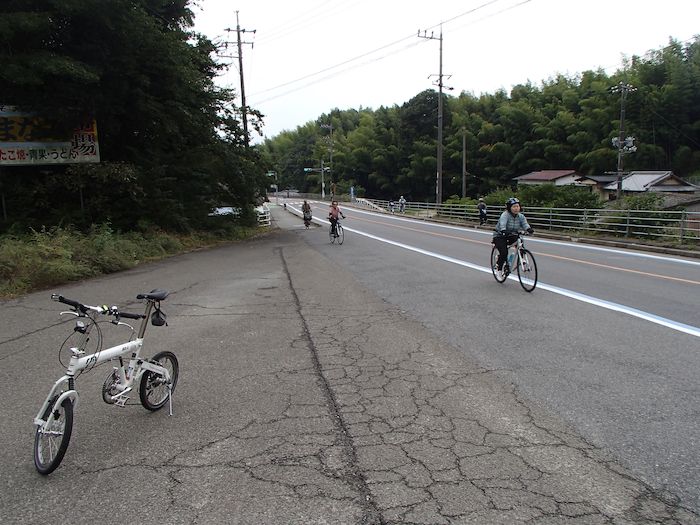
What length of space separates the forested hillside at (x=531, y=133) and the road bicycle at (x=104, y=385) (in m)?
22.9

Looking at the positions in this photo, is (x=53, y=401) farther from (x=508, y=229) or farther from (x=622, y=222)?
(x=622, y=222)

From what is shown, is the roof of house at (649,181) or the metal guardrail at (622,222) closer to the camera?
the metal guardrail at (622,222)

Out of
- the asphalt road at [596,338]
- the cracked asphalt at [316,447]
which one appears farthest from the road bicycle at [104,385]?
the asphalt road at [596,338]

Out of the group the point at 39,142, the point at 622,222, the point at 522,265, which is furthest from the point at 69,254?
the point at 622,222

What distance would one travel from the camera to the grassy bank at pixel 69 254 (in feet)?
35.2

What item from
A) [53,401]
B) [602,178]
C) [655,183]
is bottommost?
[53,401]

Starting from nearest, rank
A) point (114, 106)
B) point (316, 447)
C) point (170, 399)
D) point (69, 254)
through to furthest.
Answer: point (316, 447) → point (170, 399) → point (69, 254) → point (114, 106)

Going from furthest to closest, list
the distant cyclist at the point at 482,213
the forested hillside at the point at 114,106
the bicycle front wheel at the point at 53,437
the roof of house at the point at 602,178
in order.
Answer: the roof of house at the point at 602,178 → the distant cyclist at the point at 482,213 → the forested hillside at the point at 114,106 → the bicycle front wheel at the point at 53,437

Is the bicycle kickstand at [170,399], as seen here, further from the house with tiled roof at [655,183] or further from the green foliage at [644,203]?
the house with tiled roof at [655,183]

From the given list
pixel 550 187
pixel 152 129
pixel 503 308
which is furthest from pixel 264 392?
pixel 550 187

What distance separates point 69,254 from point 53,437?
10091 mm

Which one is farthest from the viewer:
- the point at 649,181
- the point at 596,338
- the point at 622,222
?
the point at 649,181

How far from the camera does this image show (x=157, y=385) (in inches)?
166

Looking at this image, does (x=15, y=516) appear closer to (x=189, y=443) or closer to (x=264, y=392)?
(x=189, y=443)
